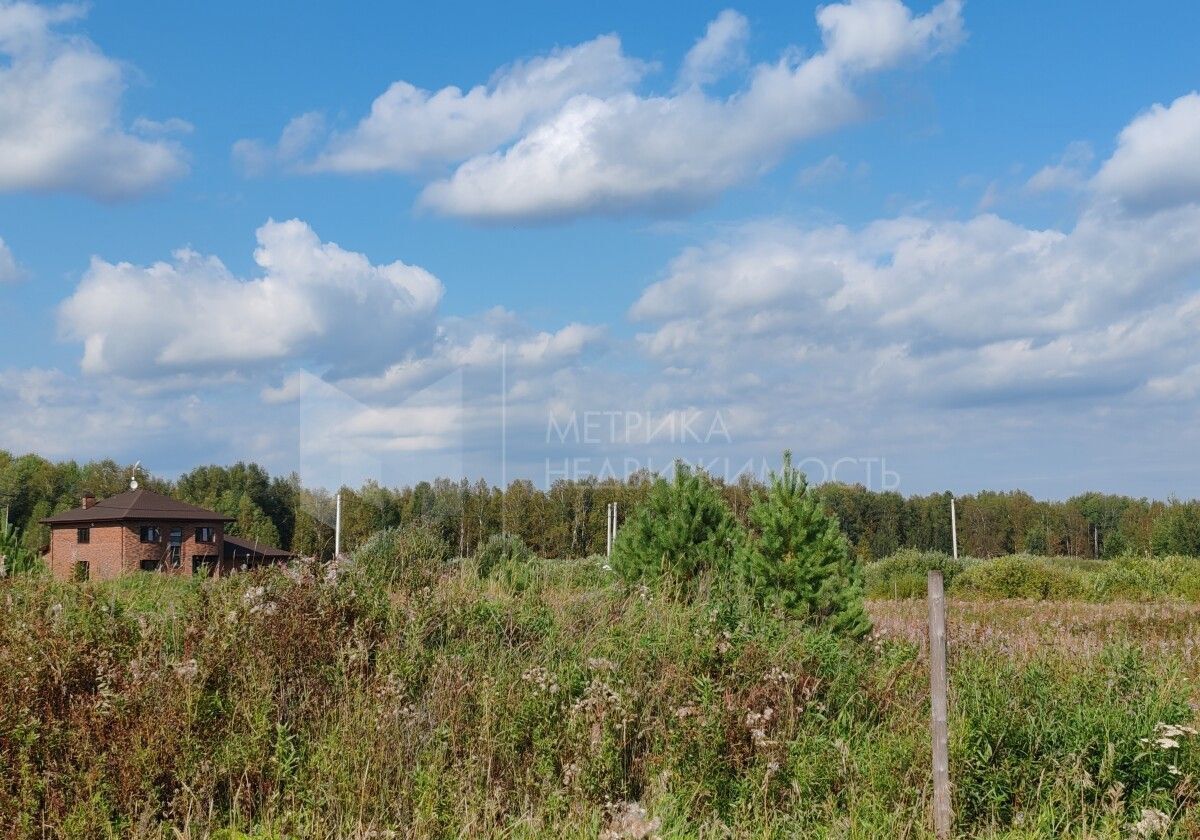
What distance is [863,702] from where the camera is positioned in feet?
21.1

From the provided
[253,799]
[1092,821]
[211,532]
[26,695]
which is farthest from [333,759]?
[211,532]

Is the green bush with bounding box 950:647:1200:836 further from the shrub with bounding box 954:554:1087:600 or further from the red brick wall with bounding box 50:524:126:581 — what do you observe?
the red brick wall with bounding box 50:524:126:581

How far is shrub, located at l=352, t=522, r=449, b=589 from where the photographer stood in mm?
7668

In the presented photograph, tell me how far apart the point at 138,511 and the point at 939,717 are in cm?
3768

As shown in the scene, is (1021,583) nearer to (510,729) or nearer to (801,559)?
(801,559)

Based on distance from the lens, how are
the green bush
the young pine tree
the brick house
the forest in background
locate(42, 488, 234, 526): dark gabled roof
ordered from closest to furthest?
1. the green bush
2. the young pine tree
3. the brick house
4. locate(42, 488, 234, 526): dark gabled roof
5. the forest in background

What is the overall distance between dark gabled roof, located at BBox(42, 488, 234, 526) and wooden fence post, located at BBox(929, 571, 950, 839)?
3704 centimetres

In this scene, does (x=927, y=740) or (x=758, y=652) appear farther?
(x=758, y=652)

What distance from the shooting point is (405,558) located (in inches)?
317

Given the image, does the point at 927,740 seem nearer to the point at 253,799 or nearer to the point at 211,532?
the point at 253,799

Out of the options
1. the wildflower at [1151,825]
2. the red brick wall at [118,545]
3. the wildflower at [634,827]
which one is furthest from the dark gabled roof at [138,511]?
the wildflower at [1151,825]

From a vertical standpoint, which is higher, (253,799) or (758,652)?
(758,652)

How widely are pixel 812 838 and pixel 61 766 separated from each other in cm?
382

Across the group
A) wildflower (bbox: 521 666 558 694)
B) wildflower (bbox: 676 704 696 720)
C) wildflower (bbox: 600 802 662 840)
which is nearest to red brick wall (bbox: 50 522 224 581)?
wildflower (bbox: 521 666 558 694)
